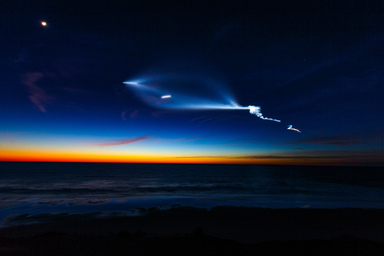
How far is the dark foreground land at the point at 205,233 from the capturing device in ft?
30.9

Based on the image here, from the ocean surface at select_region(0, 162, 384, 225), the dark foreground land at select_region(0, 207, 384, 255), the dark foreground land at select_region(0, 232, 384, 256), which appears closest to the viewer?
the dark foreground land at select_region(0, 232, 384, 256)

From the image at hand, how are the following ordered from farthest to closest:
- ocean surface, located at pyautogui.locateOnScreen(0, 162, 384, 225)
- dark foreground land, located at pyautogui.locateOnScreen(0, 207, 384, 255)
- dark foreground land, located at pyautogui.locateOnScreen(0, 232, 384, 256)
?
ocean surface, located at pyautogui.locateOnScreen(0, 162, 384, 225)
dark foreground land, located at pyautogui.locateOnScreen(0, 207, 384, 255)
dark foreground land, located at pyautogui.locateOnScreen(0, 232, 384, 256)

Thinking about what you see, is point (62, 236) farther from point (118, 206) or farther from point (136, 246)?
point (118, 206)

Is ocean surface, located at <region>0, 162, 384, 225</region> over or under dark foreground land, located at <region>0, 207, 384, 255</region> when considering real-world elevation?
under

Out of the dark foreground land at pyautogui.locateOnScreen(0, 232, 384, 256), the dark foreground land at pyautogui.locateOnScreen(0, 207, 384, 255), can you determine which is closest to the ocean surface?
the dark foreground land at pyautogui.locateOnScreen(0, 207, 384, 255)

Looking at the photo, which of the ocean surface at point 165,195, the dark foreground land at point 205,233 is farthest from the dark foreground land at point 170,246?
the ocean surface at point 165,195

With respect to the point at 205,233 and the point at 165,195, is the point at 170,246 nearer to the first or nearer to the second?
the point at 205,233

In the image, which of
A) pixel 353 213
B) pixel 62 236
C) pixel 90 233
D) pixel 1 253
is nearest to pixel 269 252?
pixel 90 233

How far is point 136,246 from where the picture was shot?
974cm

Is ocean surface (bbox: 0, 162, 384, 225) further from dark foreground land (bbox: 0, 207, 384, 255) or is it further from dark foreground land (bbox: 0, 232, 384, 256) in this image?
dark foreground land (bbox: 0, 232, 384, 256)

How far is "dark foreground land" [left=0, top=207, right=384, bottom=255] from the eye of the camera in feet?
30.9

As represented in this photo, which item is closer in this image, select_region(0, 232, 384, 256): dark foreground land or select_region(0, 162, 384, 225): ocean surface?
select_region(0, 232, 384, 256): dark foreground land

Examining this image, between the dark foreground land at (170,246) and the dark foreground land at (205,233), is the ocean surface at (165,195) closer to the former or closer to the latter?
the dark foreground land at (205,233)

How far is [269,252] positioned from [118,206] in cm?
1667
